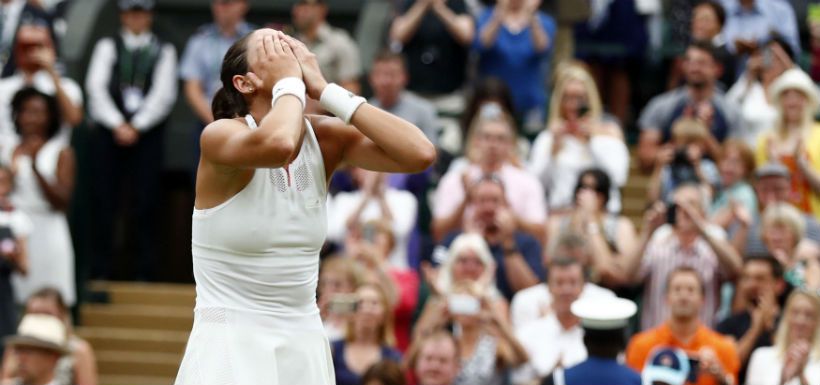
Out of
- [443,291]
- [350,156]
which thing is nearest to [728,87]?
[443,291]

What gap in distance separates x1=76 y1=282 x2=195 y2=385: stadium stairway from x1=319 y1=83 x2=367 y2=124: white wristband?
648 centimetres

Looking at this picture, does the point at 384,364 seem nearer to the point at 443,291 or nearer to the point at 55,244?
the point at 443,291

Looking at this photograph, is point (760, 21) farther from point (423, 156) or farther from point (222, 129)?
point (222, 129)

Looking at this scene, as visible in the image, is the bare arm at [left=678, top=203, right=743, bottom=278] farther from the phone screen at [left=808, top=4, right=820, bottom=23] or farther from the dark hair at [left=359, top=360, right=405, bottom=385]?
the phone screen at [left=808, top=4, right=820, bottom=23]

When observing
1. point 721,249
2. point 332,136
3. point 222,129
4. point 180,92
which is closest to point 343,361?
point 721,249

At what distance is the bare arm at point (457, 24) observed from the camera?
12125 millimetres

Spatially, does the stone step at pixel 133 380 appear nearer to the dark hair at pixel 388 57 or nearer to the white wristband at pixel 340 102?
the dark hair at pixel 388 57

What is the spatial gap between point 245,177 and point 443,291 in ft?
14.3

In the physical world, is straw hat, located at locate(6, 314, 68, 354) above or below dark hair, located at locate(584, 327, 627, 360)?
below

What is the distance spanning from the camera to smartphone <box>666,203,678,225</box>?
32.4 feet

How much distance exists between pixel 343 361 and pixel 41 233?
9.90 feet

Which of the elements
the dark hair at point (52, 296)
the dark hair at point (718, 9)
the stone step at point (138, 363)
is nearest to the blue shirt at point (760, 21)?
the dark hair at point (718, 9)

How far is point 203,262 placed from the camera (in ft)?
17.4

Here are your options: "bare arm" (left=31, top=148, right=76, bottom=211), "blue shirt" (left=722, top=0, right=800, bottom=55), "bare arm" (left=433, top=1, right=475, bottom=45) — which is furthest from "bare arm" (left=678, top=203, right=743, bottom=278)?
"bare arm" (left=31, top=148, right=76, bottom=211)
